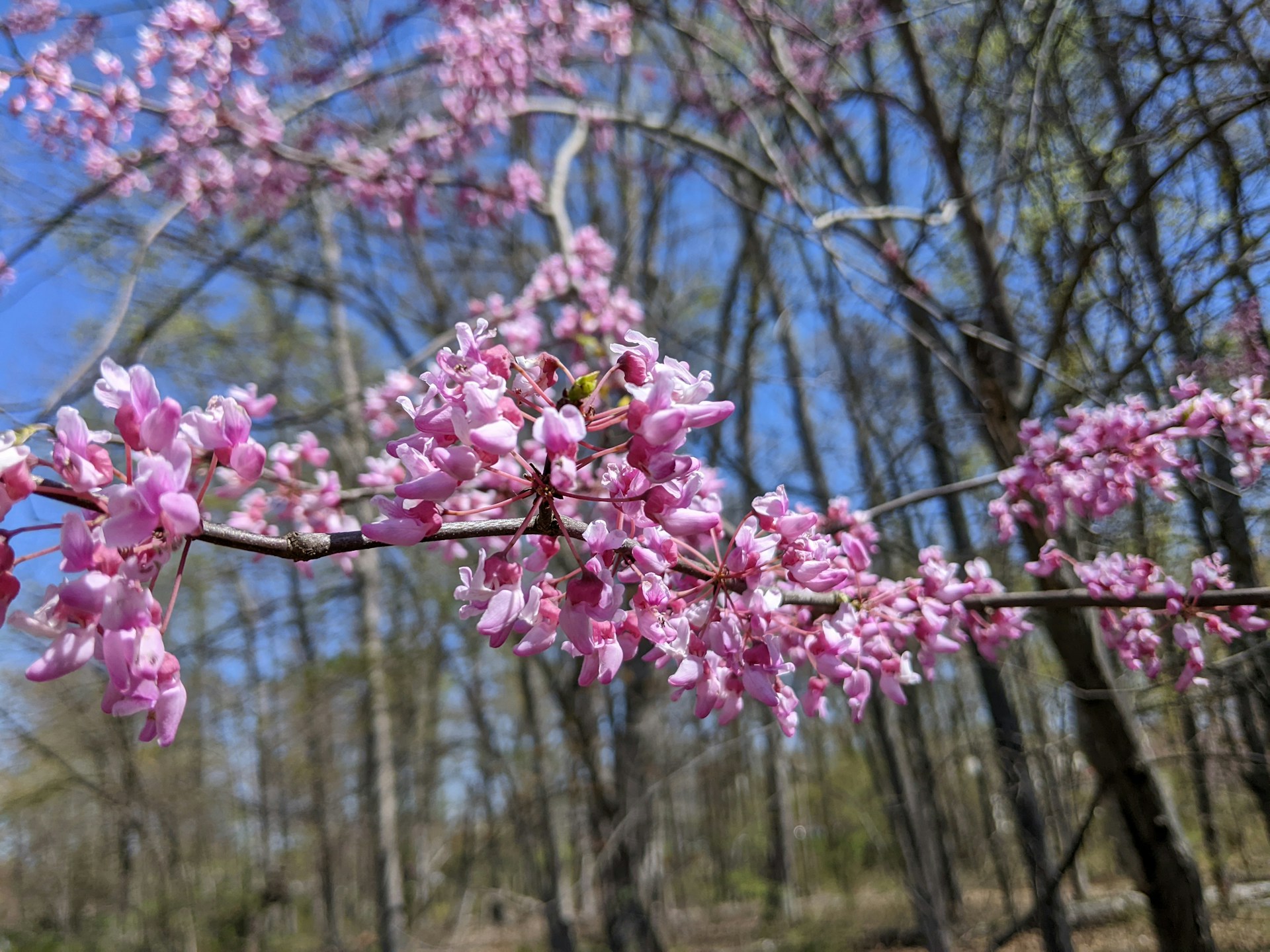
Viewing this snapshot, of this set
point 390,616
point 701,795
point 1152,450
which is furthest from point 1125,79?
point 701,795

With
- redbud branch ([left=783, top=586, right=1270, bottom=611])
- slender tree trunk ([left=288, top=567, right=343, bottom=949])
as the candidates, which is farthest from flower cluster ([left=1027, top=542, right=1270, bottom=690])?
slender tree trunk ([left=288, top=567, right=343, bottom=949])

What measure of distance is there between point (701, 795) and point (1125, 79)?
20.8 metres

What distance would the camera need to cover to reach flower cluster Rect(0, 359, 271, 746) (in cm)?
78

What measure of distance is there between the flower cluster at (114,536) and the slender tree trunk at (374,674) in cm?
555

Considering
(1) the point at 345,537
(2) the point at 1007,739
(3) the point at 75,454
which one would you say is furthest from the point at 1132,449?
(2) the point at 1007,739

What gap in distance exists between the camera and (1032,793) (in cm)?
417

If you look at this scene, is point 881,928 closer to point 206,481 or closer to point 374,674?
point 374,674

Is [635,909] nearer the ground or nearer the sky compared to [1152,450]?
nearer the ground

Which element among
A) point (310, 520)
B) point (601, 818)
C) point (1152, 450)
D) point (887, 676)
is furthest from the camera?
point (601, 818)

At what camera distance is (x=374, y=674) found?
7.76 m

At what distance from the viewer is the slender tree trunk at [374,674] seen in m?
6.85

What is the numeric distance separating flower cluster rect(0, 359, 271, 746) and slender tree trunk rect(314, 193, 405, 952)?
5552mm

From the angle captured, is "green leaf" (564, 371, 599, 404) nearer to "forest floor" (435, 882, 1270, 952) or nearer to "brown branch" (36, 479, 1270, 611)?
"brown branch" (36, 479, 1270, 611)

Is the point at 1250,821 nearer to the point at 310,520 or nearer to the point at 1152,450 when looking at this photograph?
the point at 1152,450
